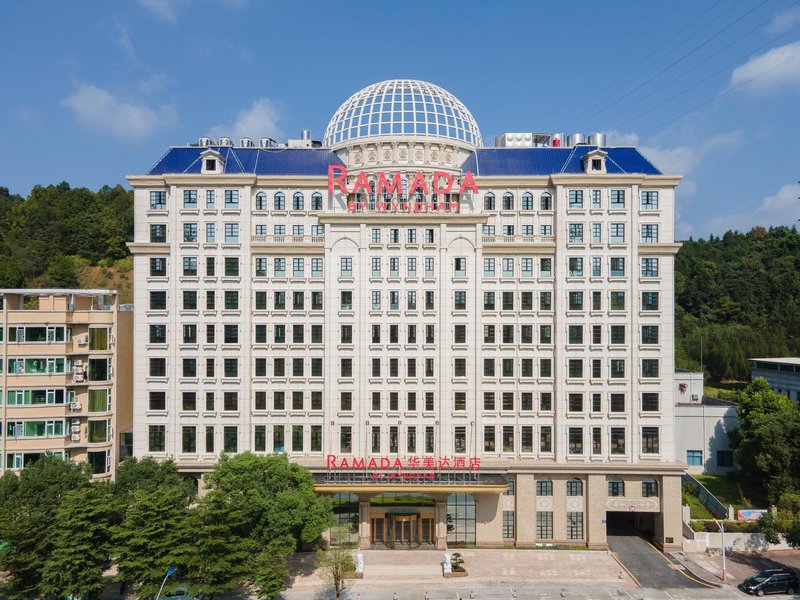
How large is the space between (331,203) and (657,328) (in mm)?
28173

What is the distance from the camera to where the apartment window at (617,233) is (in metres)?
45.8

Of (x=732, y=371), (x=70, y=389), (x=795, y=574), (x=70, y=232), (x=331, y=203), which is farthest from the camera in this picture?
(x=70, y=232)

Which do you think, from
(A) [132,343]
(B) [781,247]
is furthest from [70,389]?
(B) [781,247]

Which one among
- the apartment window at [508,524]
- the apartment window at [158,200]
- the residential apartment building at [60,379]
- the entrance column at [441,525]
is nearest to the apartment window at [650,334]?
the apartment window at [508,524]

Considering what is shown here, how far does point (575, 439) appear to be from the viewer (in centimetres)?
4497

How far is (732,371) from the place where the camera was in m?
94.2

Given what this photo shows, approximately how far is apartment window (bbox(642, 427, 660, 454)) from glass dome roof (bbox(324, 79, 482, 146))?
92.4 feet

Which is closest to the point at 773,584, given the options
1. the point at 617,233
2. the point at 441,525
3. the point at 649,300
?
the point at 649,300

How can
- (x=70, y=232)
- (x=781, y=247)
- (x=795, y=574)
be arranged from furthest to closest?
1. (x=781, y=247)
2. (x=70, y=232)
3. (x=795, y=574)

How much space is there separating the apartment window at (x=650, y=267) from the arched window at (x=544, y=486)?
18161 mm

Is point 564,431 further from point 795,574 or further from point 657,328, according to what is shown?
point 795,574

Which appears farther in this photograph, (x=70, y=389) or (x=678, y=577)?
(x=70, y=389)

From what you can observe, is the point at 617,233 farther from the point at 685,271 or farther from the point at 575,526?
the point at 685,271

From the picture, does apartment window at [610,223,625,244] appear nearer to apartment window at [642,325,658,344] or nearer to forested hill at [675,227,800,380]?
apartment window at [642,325,658,344]
